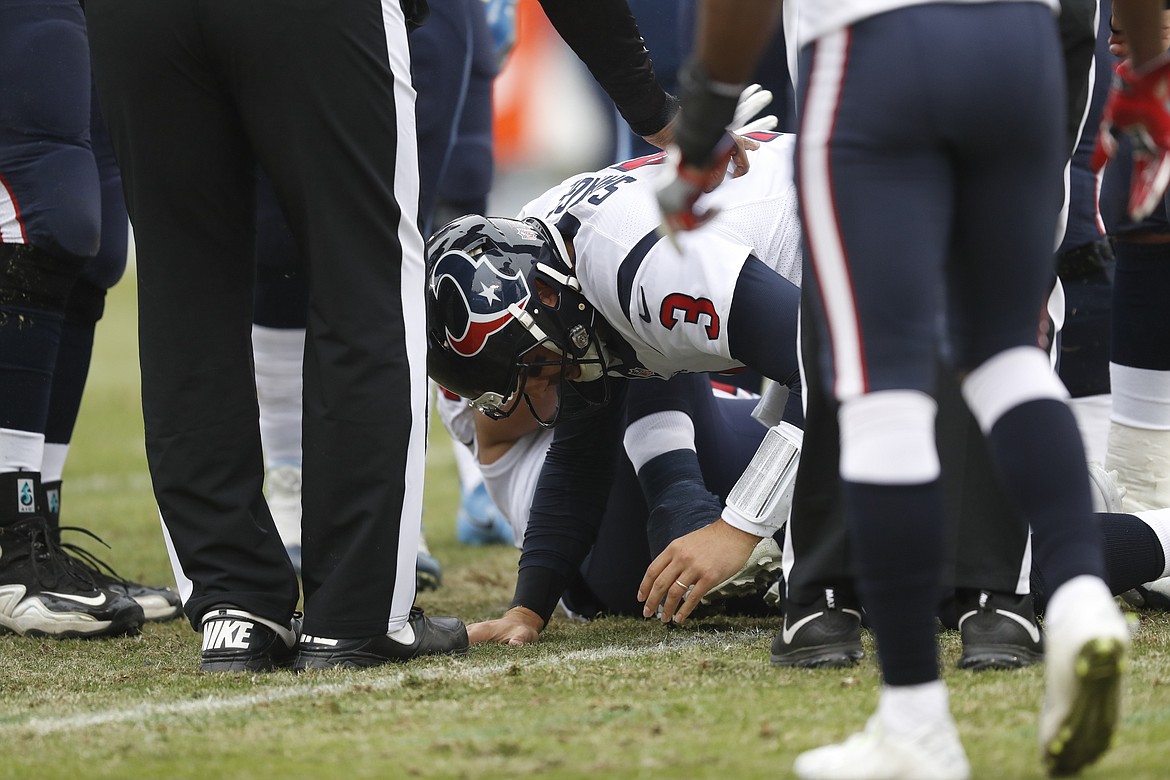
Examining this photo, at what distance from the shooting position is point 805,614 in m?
2.49

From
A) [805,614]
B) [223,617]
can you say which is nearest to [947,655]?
[805,614]

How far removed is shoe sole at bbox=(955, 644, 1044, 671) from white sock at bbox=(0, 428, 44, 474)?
217cm

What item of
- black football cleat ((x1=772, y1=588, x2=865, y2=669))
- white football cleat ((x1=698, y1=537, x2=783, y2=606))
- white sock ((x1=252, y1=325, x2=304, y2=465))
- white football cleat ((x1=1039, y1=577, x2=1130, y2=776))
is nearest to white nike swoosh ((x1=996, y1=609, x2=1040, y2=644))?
black football cleat ((x1=772, y1=588, x2=865, y2=669))

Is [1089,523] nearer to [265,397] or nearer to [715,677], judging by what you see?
[715,677]

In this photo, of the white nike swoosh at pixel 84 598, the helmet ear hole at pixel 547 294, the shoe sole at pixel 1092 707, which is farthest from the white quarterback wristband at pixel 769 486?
the white nike swoosh at pixel 84 598

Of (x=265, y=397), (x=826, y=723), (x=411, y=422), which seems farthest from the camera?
(x=265, y=397)

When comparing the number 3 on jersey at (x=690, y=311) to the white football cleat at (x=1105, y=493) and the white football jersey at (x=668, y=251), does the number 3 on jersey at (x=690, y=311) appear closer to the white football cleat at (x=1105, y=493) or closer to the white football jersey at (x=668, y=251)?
the white football jersey at (x=668, y=251)

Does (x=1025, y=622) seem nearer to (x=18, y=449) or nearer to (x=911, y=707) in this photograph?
(x=911, y=707)

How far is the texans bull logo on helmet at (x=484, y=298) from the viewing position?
115 inches

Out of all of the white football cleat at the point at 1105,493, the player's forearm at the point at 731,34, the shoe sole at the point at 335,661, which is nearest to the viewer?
the player's forearm at the point at 731,34

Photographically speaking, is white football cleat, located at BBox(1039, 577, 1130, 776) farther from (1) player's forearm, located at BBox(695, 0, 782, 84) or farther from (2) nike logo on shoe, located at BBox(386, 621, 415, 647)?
(2) nike logo on shoe, located at BBox(386, 621, 415, 647)

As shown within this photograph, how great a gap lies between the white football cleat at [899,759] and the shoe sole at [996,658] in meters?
0.68

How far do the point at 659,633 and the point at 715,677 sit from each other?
66 cm

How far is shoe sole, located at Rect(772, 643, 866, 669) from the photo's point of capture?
2.45m
